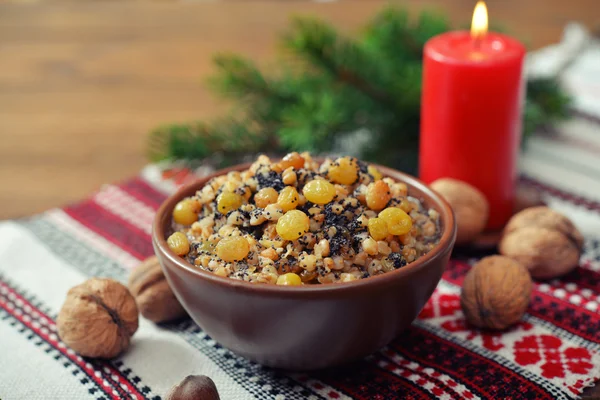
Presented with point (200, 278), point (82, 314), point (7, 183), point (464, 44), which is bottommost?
point (7, 183)

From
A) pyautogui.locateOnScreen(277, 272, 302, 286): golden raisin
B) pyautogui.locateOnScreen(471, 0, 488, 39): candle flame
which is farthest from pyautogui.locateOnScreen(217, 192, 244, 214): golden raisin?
pyautogui.locateOnScreen(471, 0, 488, 39): candle flame

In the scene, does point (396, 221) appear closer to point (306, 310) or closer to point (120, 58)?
point (306, 310)

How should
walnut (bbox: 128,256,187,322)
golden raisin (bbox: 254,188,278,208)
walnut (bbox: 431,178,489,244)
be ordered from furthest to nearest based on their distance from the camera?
1. walnut (bbox: 431,178,489,244)
2. walnut (bbox: 128,256,187,322)
3. golden raisin (bbox: 254,188,278,208)

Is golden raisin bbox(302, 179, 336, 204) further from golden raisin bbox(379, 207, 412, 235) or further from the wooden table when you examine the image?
the wooden table

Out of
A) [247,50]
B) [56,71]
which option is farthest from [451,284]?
[56,71]

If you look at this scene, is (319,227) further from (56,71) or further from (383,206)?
(56,71)

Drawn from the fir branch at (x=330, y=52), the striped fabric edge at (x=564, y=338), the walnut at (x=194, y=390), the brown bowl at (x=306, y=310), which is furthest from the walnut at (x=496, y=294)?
the fir branch at (x=330, y=52)

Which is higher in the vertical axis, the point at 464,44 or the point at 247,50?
the point at 464,44
